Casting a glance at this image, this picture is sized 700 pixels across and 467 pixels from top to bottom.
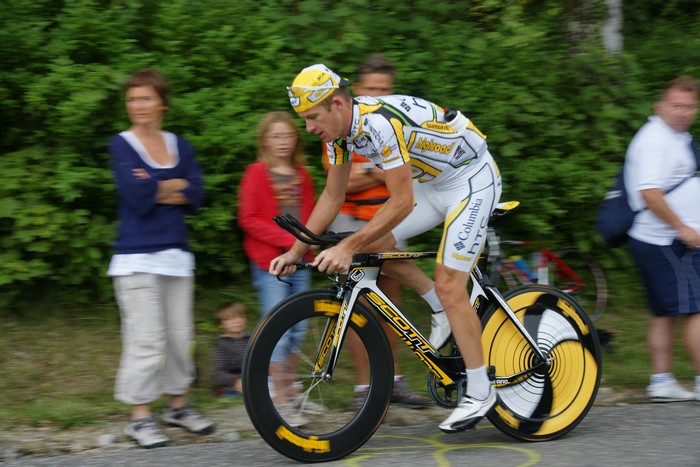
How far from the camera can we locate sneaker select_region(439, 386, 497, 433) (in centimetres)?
496

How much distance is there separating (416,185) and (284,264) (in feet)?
3.07

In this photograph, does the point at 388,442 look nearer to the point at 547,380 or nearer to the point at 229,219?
the point at 547,380

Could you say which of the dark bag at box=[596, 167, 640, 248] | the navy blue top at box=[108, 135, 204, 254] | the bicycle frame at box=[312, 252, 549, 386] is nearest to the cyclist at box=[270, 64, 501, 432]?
the bicycle frame at box=[312, 252, 549, 386]

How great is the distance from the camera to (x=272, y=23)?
319 inches

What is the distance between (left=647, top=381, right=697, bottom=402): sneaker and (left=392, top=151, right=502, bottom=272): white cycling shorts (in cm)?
177

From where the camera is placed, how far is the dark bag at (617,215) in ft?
19.7

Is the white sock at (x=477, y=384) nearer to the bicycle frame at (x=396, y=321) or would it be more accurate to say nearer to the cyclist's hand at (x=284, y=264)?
the bicycle frame at (x=396, y=321)

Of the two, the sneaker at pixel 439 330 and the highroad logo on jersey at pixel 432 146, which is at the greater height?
the highroad logo on jersey at pixel 432 146

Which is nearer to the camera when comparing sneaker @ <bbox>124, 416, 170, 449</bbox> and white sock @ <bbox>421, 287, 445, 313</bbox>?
sneaker @ <bbox>124, 416, 170, 449</bbox>

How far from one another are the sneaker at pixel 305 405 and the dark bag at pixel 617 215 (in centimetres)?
232

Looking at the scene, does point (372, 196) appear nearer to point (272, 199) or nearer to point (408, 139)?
point (272, 199)

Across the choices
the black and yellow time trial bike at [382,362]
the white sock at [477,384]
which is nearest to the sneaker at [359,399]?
the black and yellow time trial bike at [382,362]

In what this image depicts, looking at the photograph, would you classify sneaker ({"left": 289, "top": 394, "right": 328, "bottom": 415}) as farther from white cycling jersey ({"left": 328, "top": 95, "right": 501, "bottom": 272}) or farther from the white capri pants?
white cycling jersey ({"left": 328, "top": 95, "right": 501, "bottom": 272})

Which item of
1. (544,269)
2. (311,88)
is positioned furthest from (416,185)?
(544,269)
